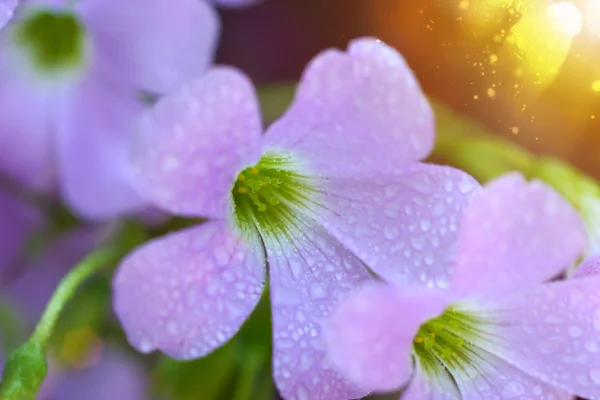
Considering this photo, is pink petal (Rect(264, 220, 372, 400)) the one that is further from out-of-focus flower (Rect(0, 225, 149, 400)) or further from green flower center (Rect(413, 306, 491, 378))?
out-of-focus flower (Rect(0, 225, 149, 400))

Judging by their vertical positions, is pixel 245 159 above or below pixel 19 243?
above

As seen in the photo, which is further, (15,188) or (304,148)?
(15,188)

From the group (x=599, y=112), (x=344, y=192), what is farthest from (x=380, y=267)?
(x=599, y=112)

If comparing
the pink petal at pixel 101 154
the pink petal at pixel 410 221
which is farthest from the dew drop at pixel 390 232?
the pink petal at pixel 101 154

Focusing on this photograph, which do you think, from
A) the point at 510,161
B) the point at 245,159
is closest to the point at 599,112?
the point at 510,161

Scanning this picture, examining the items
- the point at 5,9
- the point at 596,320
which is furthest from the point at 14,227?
the point at 596,320

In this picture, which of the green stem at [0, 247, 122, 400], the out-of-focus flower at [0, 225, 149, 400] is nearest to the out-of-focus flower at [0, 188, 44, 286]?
the out-of-focus flower at [0, 225, 149, 400]

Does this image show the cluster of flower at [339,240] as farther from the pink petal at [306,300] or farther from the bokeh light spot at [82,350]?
the bokeh light spot at [82,350]

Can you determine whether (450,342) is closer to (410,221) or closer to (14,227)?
(410,221)

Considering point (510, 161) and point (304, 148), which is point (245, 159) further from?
point (510, 161)
